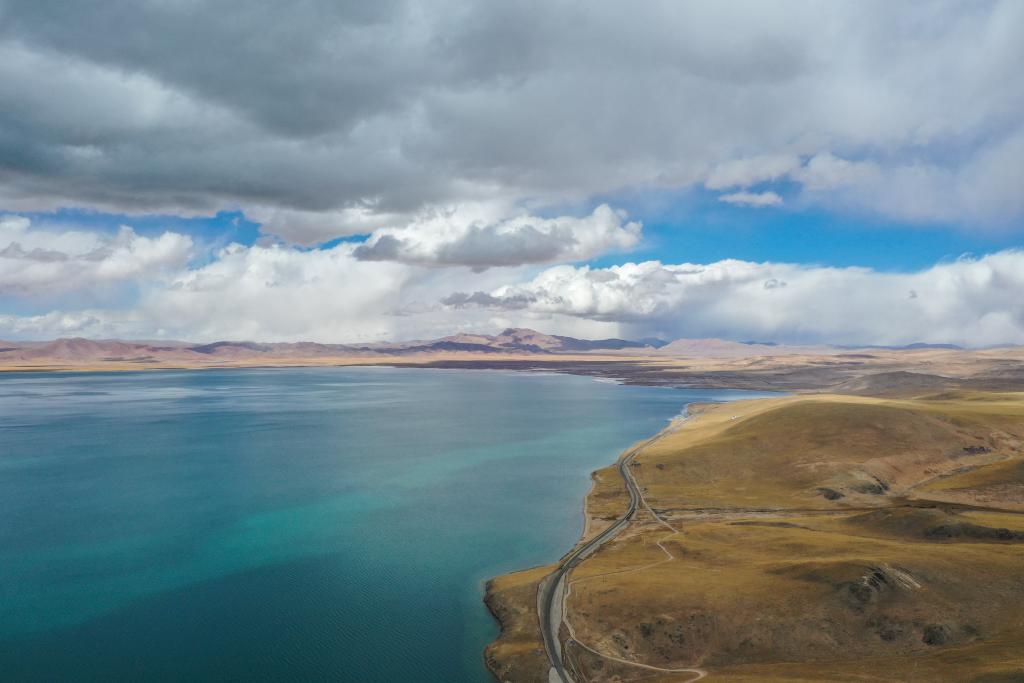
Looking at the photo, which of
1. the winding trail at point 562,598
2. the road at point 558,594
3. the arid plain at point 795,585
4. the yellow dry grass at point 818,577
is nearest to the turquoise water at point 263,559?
the road at point 558,594

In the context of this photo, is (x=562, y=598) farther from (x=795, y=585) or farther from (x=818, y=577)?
(x=818, y=577)

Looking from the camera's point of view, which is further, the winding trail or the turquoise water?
the turquoise water

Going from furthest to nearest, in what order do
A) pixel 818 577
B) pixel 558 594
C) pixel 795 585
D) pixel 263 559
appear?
pixel 263 559, pixel 558 594, pixel 818 577, pixel 795 585

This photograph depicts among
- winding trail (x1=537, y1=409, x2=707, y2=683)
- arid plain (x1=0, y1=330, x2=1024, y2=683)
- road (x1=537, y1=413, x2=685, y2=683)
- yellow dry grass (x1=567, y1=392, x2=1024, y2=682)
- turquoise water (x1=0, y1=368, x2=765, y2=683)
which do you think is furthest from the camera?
turquoise water (x1=0, y1=368, x2=765, y2=683)

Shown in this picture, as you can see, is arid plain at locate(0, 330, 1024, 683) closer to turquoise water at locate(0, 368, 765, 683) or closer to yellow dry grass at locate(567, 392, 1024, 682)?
yellow dry grass at locate(567, 392, 1024, 682)

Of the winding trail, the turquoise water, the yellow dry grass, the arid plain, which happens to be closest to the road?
the winding trail

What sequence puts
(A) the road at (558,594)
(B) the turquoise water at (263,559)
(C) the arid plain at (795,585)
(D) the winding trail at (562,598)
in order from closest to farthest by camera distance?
1. (C) the arid plain at (795,585)
2. (D) the winding trail at (562,598)
3. (A) the road at (558,594)
4. (B) the turquoise water at (263,559)

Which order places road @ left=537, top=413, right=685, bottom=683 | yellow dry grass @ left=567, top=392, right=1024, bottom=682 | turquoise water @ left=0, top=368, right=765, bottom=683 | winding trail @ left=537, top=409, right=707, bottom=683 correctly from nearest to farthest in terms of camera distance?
1. winding trail @ left=537, top=409, right=707, bottom=683
2. yellow dry grass @ left=567, top=392, right=1024, bottom=682
3. road @ left=537, top=413, right=685, bottom=683
4. turquoise water @ left=0, top=368, right=765, bottom=683

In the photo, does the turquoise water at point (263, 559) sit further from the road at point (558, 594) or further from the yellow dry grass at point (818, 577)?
the yellow dry grass at point (818, 577)

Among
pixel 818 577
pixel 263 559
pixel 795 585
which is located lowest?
pixel 263 559

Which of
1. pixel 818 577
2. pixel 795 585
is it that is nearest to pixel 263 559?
pixel 795 585

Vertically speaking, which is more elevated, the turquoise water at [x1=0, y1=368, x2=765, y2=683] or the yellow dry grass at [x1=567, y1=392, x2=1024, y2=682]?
the yellow dry grass at [x1=567, y1=392, x2=1024, y2=682]

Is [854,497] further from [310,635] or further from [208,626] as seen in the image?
[208,626]
